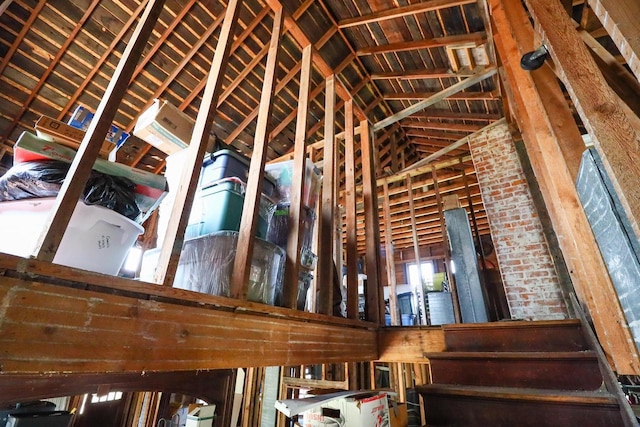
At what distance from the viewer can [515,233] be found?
3570 millimetres

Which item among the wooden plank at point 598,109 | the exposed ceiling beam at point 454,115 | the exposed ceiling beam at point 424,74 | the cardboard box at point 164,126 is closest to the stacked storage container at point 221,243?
the cardboard box at point 164,126

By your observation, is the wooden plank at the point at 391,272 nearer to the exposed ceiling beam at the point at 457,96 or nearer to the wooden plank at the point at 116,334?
the exposed ceiling beam at the point at 457,96

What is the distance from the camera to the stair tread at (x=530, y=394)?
134 centimetres

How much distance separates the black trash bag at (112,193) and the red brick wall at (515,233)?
378 centimetres

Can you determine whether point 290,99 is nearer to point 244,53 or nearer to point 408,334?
point 244,53

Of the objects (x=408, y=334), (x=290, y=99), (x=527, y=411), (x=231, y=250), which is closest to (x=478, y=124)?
(x=290, y=99)

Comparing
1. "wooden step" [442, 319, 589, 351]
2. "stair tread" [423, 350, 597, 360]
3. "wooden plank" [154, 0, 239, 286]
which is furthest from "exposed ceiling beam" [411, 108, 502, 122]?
"wooden plank" [154, 0, 239, 286]

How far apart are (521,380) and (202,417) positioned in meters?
4.15

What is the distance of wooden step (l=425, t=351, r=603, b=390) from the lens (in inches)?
60.6

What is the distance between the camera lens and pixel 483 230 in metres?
9.39

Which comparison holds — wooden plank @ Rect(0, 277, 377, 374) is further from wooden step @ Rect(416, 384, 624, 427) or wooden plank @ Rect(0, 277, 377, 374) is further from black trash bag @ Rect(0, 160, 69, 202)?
wooden step @ Rect(416, 384, 624, 427)

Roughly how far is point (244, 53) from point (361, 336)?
4.65 metres

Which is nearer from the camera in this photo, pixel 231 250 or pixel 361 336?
pixel 231 250

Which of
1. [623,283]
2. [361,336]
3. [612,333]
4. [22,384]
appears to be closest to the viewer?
[623,283]
